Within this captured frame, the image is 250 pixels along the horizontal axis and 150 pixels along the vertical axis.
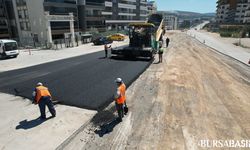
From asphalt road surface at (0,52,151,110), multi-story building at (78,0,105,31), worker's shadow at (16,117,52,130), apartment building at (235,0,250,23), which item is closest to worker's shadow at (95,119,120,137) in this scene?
asphalt road surface at (0,52,151,110)

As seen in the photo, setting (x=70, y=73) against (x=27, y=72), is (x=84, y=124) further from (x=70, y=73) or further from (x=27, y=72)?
(x=27, y=72)

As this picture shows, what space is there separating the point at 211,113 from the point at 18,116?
28.1 feet

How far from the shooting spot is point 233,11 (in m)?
111

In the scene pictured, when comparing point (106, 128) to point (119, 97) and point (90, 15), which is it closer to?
point (119, 97)

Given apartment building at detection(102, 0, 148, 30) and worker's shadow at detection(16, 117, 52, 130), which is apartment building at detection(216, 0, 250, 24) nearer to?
apartment building at detection(102, 0, 148, 30)

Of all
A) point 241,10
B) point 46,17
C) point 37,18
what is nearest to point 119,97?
point 46,17

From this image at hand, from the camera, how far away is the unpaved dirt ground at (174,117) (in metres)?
6.66

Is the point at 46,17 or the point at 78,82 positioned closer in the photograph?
the point at 78,82

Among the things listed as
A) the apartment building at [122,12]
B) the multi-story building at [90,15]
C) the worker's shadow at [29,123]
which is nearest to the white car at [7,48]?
the worker's shadow at [29,123]

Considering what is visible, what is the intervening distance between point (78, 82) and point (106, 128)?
245 inches

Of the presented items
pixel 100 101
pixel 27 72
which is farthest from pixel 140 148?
pixel 27 72

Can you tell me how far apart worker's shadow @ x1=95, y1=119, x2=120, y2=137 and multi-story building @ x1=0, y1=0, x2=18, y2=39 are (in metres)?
47.0

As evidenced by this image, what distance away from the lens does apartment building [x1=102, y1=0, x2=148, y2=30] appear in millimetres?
77812

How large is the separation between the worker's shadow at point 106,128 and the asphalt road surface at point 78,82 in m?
1.44
